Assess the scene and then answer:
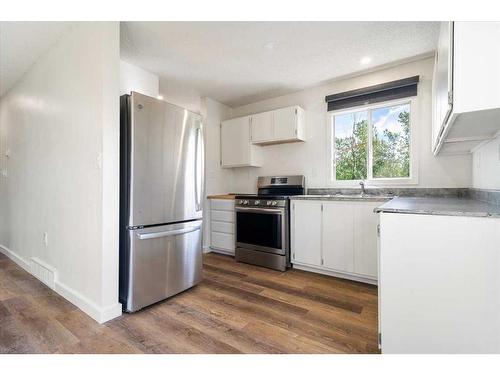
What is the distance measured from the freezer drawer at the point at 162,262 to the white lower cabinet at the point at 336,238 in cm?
123

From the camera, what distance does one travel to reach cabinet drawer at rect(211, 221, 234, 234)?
359 cm

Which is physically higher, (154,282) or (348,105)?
(348,105)

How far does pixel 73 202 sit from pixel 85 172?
0.34 meters

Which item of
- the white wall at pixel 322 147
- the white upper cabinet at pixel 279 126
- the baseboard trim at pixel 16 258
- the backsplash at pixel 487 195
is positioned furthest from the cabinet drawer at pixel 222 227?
the backsplash at pixel 487 195

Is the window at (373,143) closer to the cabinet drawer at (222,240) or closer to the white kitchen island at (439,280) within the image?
the cabinet drawer at (222,240)

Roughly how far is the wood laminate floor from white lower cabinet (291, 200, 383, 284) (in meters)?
0.20

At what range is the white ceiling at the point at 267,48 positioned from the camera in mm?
2152

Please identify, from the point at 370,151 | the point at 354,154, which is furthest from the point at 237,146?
the point at 370,151

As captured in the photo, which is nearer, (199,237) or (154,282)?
(154,282)

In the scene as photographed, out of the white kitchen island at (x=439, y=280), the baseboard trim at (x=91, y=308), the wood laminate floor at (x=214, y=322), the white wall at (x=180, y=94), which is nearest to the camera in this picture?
the white kitchen island at (x=439, y=280)

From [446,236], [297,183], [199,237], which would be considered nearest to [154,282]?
[199,237]

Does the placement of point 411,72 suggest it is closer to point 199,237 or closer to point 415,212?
point 415,212

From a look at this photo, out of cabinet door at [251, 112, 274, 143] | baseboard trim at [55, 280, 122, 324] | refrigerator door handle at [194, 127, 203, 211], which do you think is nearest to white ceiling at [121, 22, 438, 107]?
cabinet door at [251, 112, 274, 143]
